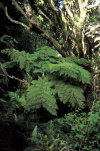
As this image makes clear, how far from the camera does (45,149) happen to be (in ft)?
8.48

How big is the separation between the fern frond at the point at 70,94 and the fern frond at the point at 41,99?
0.14m

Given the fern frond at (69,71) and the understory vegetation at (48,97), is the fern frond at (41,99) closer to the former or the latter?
the understory vegetation at (48,97)

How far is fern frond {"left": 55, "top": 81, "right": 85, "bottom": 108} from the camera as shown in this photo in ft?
9.66

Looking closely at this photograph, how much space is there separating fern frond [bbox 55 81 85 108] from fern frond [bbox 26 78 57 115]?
14 cm

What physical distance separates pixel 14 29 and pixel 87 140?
4.23 metres

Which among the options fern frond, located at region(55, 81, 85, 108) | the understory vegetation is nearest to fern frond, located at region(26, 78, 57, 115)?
the understory vegetation

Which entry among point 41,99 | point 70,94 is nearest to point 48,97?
point 41,99

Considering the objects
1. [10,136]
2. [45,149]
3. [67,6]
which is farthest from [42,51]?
[67,6]

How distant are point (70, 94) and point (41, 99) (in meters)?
0.47

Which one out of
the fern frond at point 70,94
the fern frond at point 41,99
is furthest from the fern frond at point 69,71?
the fern frond at point 41,99

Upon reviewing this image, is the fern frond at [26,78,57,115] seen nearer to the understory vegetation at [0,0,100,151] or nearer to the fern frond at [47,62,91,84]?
the understory vegetation at [0,0,100,151]

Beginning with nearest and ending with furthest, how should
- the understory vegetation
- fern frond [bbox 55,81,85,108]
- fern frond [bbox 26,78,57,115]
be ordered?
the understory vegetation < fern frond [bbox 26,78,57,115] < fern frond [bbox 55,81,85,108]

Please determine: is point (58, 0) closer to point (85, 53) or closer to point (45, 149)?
point (85, 53)

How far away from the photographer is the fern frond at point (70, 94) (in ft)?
9.66
